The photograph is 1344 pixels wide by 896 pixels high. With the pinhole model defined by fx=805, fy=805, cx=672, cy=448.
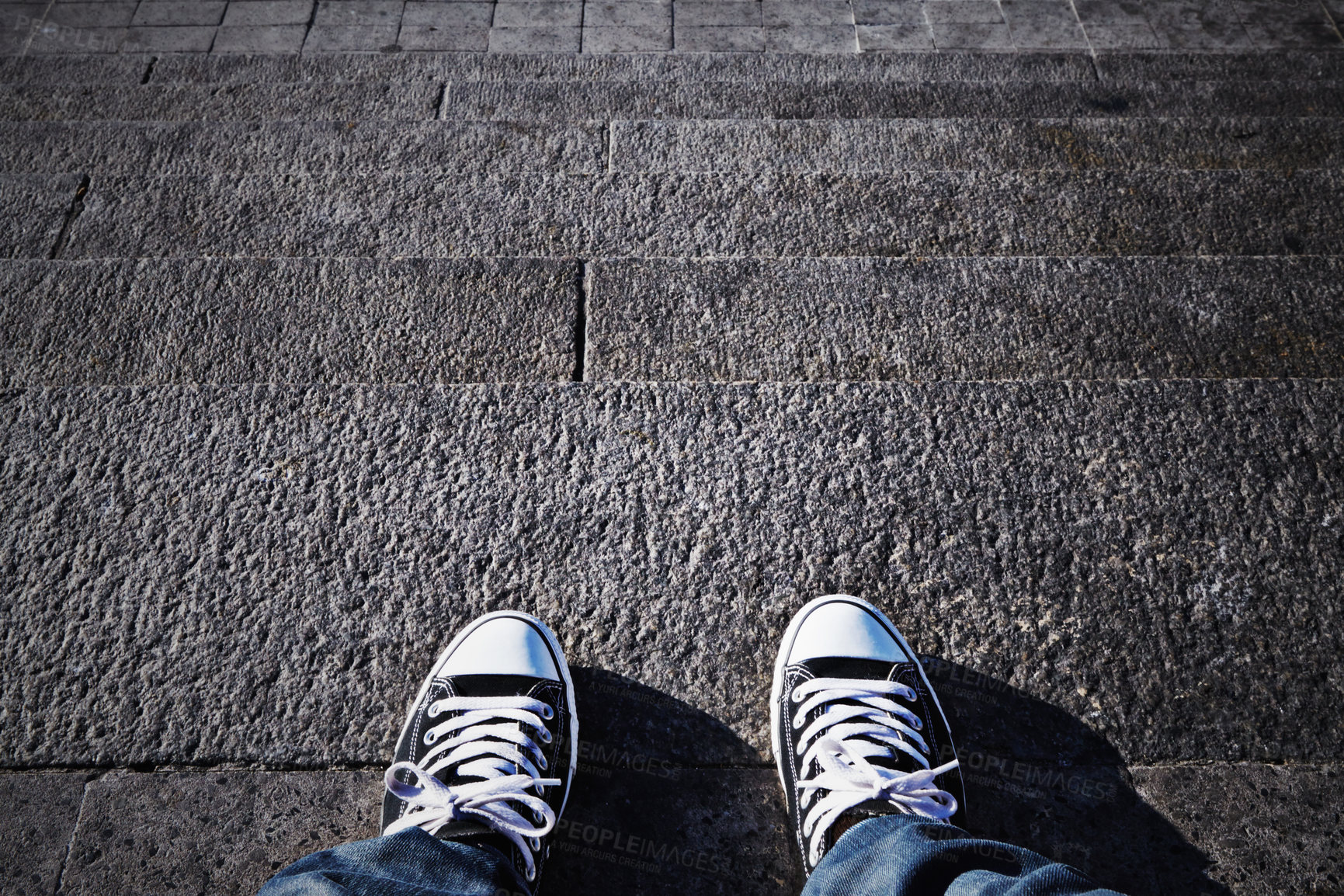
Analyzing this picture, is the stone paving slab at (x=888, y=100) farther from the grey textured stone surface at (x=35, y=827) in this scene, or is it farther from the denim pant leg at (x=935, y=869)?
the denim pant leg at (x=935, y=869)

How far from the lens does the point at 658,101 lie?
132 inches

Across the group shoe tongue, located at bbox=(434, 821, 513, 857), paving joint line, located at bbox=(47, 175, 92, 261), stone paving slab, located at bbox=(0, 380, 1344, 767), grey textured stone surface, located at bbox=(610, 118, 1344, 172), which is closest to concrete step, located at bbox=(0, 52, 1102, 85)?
grey textured stone surface, located at bbox=(610, 118, 1344, 172)

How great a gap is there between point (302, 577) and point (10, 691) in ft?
1.85

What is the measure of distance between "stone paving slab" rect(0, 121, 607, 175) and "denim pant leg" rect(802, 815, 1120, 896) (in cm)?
219

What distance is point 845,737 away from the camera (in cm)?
160

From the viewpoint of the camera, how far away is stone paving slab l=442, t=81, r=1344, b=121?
3236 millimetres

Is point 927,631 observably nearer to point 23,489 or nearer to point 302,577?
point 302,577

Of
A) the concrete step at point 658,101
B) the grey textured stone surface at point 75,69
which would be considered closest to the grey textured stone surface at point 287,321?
the concrete step at point 658,101

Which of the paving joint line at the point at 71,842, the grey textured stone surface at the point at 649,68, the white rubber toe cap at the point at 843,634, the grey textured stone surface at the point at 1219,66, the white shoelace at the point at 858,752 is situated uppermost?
the grey textured stone surface at the point at 1219,66

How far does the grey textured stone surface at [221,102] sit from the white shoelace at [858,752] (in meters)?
2.84

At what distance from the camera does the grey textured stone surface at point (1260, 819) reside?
54.2 inches

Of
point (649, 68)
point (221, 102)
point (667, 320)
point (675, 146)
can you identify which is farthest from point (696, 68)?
→ point (667, 320)

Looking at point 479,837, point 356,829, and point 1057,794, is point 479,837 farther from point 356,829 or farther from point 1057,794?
point 1057,794

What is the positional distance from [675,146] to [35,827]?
252 cm
